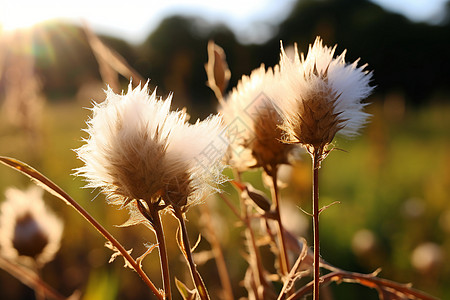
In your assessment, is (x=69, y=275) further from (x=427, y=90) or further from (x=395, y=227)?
(x=427, y=90)

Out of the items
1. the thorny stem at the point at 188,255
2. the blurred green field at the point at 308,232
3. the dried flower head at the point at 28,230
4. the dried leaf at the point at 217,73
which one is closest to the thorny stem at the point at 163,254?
the thorny stem at the point at 188,255

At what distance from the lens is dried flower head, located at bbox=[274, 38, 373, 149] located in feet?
1.00

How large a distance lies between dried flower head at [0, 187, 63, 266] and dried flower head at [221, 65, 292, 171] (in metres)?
0.59

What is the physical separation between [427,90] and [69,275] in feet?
25.0

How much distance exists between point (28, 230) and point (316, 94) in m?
0.74

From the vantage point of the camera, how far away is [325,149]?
1.04 feet

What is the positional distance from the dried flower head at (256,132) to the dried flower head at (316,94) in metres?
0.09

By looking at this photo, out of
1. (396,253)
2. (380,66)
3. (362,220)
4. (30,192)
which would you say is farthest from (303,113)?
(380,66)

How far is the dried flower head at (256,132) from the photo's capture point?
407 mm

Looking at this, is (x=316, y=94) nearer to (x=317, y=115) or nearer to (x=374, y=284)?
(x=317, y=115)

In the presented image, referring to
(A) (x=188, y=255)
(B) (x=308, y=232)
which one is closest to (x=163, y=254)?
(A) (x=188, y=255)

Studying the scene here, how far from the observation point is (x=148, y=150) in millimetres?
293

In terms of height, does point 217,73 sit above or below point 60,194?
above

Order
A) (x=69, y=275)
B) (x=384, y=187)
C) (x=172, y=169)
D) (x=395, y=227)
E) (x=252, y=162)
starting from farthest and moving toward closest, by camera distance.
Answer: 1. (x=384, y=187)
2. (x=395, y=227)
3. (x=69, y=275)
4. (x=252, y=162)
5. (x=172, y=169)
